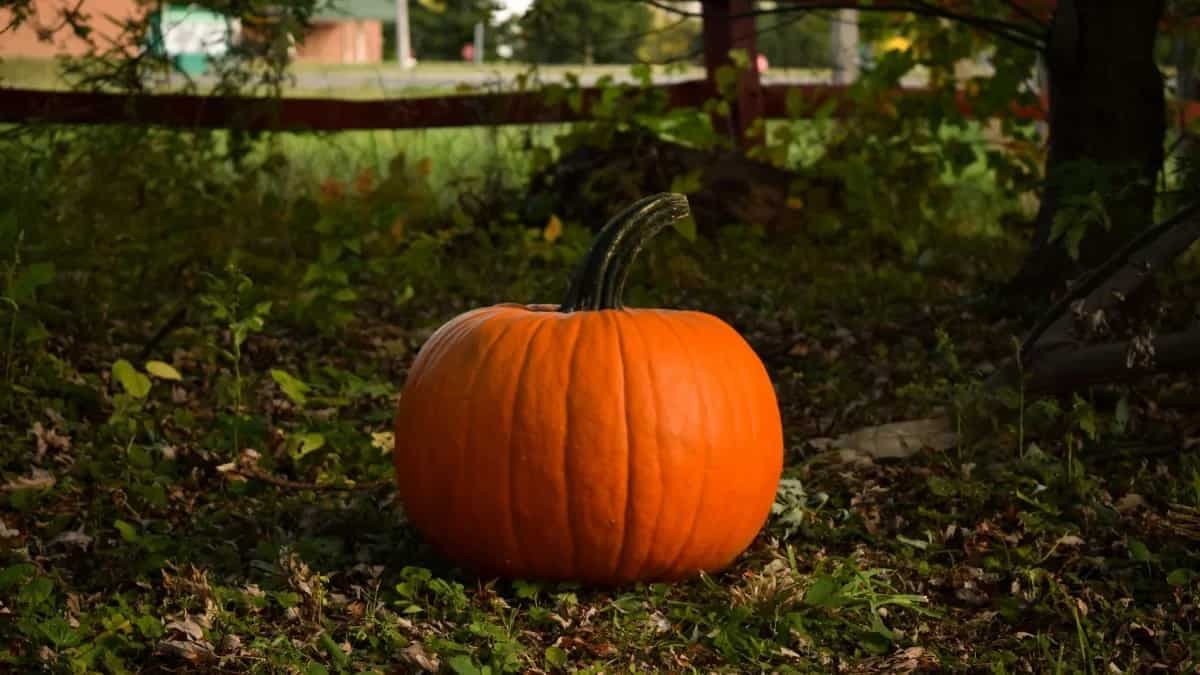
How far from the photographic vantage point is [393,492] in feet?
12.8

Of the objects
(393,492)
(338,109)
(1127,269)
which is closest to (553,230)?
(338,109)

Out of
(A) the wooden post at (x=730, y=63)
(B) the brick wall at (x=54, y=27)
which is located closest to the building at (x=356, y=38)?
(B) the brick wall at (x=54, y=27)

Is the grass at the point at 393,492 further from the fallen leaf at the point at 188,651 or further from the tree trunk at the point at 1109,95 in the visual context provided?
the tree trunk at the point at 1109,95

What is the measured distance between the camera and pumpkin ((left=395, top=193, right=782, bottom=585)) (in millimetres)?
3072

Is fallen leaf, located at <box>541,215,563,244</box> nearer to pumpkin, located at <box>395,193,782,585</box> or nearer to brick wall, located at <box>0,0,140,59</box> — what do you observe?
brick wall, located at <box>0,0,140,59</box>

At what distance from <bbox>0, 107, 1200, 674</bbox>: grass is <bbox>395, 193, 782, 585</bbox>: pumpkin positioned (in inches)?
4.5

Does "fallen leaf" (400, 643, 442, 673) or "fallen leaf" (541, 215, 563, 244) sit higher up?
"fallen leaf" (541, 215, 563, 244)

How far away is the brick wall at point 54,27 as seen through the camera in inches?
238

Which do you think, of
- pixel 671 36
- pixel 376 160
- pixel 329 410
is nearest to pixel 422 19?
pixel 671 36

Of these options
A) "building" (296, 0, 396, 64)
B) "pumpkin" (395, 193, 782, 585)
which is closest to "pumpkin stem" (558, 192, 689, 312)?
"pumpkin" (395, 193, 782, 585)

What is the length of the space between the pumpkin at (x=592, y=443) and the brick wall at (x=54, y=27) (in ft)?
8.54

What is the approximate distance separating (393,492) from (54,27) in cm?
372

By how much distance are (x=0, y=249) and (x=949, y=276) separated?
4041 mm

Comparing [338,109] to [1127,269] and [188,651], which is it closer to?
[1127,269]
